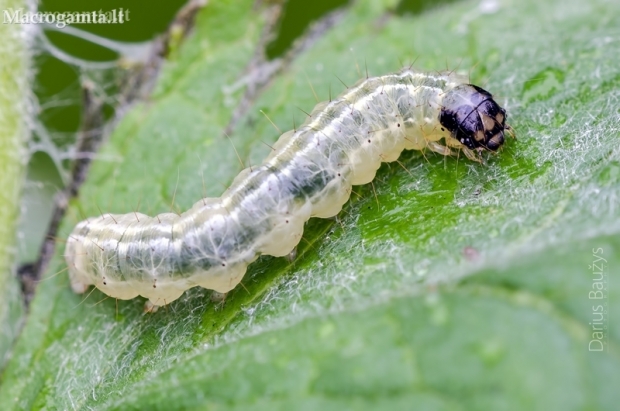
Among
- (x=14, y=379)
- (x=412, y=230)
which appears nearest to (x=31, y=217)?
(x=14, y=379)

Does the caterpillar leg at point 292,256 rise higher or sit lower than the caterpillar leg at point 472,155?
lower

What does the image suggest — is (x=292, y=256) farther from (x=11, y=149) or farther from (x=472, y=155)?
(x=11, y=149)

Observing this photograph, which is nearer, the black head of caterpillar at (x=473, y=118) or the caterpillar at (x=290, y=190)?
the caterpillar at (x=290, y=190)

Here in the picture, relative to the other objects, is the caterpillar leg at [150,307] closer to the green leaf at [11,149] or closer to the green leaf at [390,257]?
the green leaf at [390,257]

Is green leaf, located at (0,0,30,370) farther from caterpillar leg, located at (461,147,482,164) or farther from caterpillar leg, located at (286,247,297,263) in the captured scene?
caterpillar leg, located at (461,147,482,164)

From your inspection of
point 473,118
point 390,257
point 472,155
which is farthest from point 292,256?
point 473,118

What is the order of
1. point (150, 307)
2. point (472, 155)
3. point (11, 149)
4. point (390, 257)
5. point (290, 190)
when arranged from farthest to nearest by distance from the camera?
1. point (11, 149)
2. point (150, 307)
3. point (472, 155)
4. point (290, 190)
5. point (390, 257)


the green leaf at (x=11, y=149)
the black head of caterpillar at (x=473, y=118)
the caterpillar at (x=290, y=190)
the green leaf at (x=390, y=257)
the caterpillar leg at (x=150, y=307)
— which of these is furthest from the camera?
the green leaf at (x=11, y=149)

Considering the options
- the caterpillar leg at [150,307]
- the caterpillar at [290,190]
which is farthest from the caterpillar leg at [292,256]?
the caterpillar leg at [150,307]

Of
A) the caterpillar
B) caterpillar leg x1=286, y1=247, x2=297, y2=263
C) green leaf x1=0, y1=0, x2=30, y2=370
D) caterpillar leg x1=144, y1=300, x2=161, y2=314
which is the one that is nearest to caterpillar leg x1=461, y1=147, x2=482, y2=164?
the caterpillar
